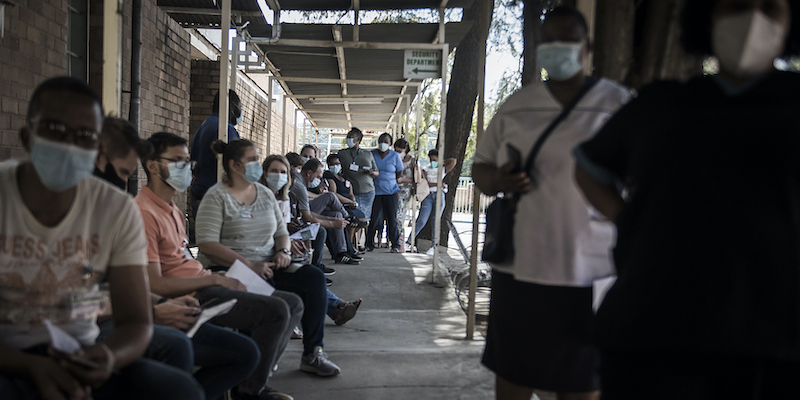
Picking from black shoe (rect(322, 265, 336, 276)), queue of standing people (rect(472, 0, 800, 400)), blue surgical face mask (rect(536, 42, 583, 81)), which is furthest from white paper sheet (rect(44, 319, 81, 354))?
black shoe (rect(322, 265, 336, 276))

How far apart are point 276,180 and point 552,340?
2873 mm

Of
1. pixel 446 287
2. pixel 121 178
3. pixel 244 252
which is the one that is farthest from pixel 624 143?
pixel 446 287

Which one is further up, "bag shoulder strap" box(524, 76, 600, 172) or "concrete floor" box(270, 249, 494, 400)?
"bag shoulder strap" box(524, 76, 600, 172)

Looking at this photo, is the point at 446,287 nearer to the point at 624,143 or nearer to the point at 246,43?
the point at 246,43

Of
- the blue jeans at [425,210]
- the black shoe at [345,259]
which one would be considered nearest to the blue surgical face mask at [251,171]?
the black shoe at [345,259]

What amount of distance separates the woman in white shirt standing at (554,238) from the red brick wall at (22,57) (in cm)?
356

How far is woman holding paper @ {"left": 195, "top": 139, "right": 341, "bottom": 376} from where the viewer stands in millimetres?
3238

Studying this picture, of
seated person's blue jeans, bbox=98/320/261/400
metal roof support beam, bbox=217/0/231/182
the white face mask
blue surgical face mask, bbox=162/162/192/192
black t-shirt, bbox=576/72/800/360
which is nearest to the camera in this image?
black t-shirt, bbox=576/72/800/360

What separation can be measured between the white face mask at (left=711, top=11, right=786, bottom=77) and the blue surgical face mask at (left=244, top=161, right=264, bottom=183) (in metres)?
2.78

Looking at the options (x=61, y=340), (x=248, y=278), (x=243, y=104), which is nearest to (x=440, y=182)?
(x=248, y=278)

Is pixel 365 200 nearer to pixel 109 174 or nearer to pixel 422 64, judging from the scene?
pixel 422 64

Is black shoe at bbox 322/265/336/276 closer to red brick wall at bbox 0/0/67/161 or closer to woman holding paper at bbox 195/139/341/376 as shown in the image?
woman holding paper at bbox 195/139/341/376

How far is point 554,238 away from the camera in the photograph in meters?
1.93

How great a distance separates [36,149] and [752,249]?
1700mm
